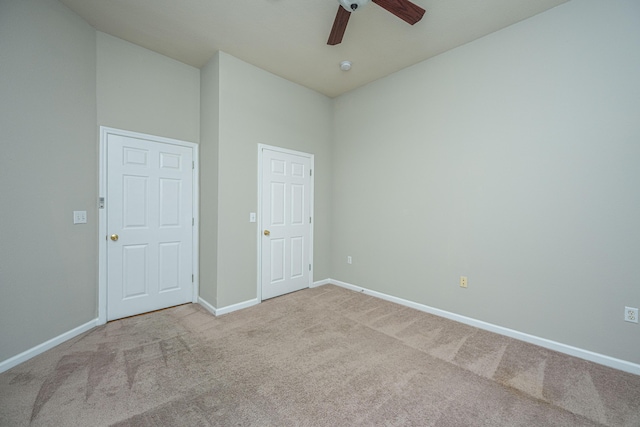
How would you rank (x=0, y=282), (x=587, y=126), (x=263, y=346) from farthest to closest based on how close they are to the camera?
(x=263, y=346) < (x=587, y=126) < (x=0, y=282)

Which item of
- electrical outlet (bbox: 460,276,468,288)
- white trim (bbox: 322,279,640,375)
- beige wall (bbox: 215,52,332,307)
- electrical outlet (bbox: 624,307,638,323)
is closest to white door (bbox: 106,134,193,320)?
beige wall (bbox: 215,52,332,307)

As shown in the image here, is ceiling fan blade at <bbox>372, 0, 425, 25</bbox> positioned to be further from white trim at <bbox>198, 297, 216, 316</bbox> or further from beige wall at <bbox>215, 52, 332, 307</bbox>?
white trim at <bbox>198, 297, 216, 316</bbox>

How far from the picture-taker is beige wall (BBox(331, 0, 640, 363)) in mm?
2018

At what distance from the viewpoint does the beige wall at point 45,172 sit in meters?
1.95

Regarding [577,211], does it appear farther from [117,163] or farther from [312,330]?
[117,163]

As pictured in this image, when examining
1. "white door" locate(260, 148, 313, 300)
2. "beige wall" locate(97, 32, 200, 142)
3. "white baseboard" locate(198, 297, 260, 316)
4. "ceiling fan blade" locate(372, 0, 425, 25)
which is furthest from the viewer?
"white door" locate(260, 148, 313, 300)

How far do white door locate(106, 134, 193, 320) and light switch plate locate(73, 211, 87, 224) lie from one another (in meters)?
0.21

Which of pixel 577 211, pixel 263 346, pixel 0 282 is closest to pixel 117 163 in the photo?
pixel 0 282

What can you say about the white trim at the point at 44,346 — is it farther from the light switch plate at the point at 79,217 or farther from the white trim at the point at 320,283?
the white trim at the point at 320,283

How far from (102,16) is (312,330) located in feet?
12.2

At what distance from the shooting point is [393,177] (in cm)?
343

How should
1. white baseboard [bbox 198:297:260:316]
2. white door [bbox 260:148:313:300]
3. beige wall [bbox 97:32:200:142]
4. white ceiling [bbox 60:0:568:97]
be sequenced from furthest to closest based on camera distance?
white door [bbox 260:148:313:300]
white baseboard [bbox 198:297:260:316]
beige wall [bbox 97:32:200:142]
white ceiling [bbox 60:0:568:97]

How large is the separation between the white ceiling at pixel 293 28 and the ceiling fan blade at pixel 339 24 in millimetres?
327

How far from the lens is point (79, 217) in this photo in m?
2.48
